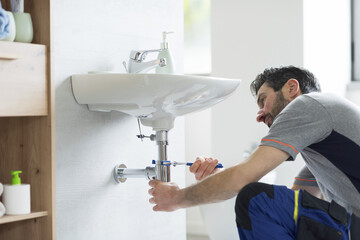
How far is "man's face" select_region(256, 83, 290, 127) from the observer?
1.66 m

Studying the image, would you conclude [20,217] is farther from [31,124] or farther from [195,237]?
[195,237]

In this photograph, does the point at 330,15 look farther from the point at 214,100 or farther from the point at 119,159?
the point at 119,159

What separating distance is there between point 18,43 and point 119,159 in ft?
2.21

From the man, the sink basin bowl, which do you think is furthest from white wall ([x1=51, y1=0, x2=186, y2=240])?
the man

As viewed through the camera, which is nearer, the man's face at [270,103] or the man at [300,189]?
the man at [300,189]

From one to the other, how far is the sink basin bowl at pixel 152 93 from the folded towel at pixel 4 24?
0.33 meters

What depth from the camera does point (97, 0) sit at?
181cm

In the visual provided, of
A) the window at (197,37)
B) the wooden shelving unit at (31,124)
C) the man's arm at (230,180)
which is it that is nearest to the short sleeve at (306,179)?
the man's arm at (230,180)

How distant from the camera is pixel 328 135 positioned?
1.42 m

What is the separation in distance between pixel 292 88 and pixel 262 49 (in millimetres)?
1064

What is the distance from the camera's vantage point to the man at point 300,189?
1.36 meters

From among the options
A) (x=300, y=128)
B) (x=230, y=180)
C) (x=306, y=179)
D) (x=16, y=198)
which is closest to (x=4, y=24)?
(x=16, y=198)

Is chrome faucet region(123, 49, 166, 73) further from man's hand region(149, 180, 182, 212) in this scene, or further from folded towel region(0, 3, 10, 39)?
folded towel region(0, 3, 10, 39)

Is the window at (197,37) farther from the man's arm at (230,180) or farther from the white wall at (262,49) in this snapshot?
the man's arm at (230,180)
